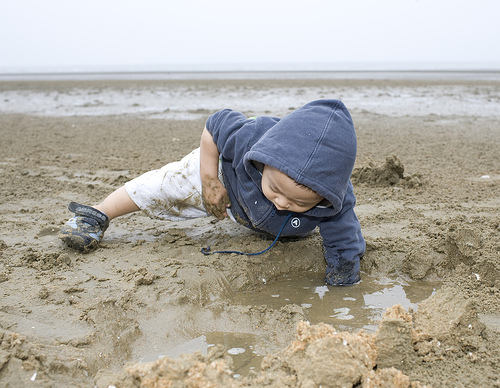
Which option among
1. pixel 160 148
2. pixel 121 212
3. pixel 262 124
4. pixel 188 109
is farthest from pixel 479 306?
pixel 188 109

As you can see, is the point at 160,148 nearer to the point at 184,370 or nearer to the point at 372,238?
the point at 372,238

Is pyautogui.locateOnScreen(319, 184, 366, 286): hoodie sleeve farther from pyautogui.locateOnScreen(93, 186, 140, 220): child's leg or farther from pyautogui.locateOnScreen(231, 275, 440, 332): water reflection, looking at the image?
pyautogui.locateOnScreen(93, 186, 140, 220): child's leg

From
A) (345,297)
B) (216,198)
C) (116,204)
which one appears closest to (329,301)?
(345,297)

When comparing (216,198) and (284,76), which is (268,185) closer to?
(216,198)

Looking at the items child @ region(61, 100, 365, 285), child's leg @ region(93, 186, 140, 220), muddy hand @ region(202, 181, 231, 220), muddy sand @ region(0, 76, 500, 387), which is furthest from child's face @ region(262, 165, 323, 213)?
child's leg @ region(93, 186, 140, 220)

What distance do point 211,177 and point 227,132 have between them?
0.35m

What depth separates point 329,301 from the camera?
240 cm

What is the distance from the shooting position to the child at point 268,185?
208 centimetres

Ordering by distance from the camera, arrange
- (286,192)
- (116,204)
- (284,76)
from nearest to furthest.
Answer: (286,192)
(116,204)
(284,76)

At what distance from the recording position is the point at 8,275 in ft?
7.79

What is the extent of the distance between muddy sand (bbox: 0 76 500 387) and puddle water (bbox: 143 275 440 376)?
1 cm

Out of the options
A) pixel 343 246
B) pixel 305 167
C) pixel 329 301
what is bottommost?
pixel 329 301

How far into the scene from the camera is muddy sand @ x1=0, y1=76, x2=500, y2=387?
5.39 ft

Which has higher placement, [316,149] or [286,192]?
[316,149]
